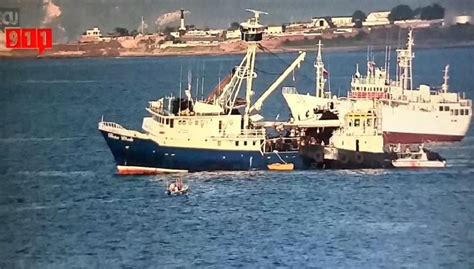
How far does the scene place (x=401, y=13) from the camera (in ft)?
13.4

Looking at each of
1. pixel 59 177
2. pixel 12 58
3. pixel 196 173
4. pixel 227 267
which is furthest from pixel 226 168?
pixel 12 58

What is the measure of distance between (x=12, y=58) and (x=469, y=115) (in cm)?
187

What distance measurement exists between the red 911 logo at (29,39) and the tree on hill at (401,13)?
1.39 m

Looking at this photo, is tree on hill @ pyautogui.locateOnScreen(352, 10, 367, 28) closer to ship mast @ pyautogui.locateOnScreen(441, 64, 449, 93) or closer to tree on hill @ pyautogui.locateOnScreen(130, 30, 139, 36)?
ship mast @ pyautogui.locateOnScreen(441, 64, 449, 93)

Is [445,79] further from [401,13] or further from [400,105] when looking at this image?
[401,13]

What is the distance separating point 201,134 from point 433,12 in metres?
1.08

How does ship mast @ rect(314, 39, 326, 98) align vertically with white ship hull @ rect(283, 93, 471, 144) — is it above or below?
above

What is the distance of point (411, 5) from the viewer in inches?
161

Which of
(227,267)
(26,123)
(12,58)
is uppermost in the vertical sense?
(12,58)

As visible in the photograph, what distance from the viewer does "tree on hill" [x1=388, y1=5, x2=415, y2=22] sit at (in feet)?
13.4

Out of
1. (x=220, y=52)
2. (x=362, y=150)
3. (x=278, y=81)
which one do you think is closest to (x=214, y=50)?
(x=220, y=52)

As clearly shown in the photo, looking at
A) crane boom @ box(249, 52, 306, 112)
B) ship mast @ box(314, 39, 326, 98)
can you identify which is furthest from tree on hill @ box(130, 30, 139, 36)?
Answer: ship mast @ box(314, 39, 326, 98)

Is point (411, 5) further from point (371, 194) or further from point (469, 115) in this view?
point (371, 194)

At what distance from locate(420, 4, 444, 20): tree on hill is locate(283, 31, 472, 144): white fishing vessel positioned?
19 centimetres
